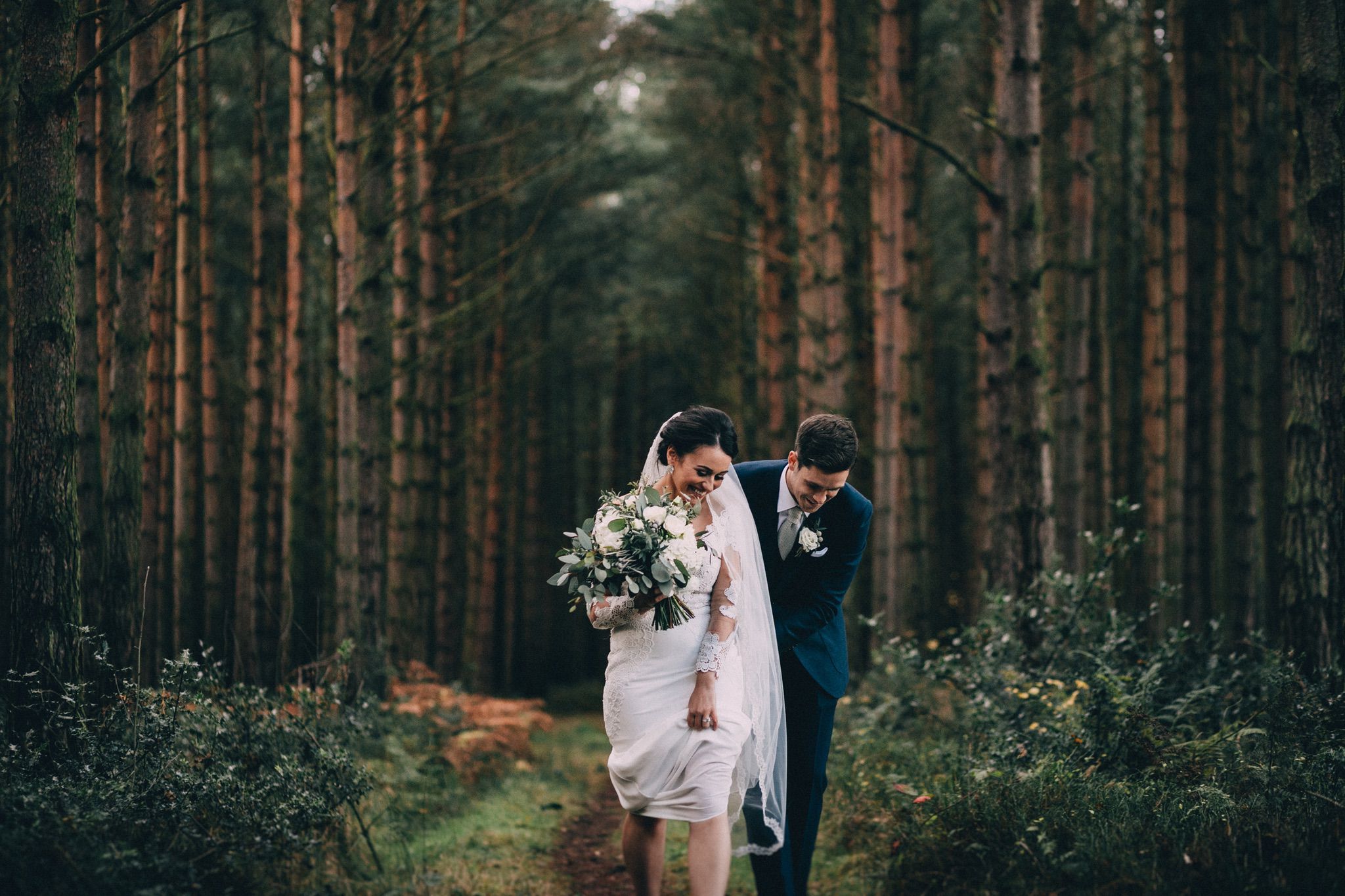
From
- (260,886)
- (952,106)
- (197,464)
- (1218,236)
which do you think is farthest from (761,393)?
(260,886)

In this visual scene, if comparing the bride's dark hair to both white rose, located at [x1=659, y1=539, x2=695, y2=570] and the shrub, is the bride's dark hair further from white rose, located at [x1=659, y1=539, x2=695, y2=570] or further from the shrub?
the shrub

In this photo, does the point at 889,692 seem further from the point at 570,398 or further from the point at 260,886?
the point at 570,398

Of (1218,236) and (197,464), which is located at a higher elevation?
(1218,236)

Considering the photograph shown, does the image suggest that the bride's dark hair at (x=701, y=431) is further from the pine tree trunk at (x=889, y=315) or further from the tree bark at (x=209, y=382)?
the tree bark at (x=209, y=382)

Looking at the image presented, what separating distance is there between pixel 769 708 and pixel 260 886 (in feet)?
7.09

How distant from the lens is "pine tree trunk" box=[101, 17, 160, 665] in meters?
5.35

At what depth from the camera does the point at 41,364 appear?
421 cm

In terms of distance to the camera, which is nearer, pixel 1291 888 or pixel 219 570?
pixel 1291 888

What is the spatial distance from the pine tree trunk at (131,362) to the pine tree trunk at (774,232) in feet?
27.8

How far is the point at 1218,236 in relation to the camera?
11.8 meters

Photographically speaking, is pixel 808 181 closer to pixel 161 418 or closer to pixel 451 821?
pixel 161 418

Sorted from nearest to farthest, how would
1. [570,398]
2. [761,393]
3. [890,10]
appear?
[890,10]
[761,393]
[570,398]

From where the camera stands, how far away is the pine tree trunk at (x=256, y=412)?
1046 centimetres

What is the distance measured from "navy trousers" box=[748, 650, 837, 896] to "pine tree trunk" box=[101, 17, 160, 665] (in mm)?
3639
